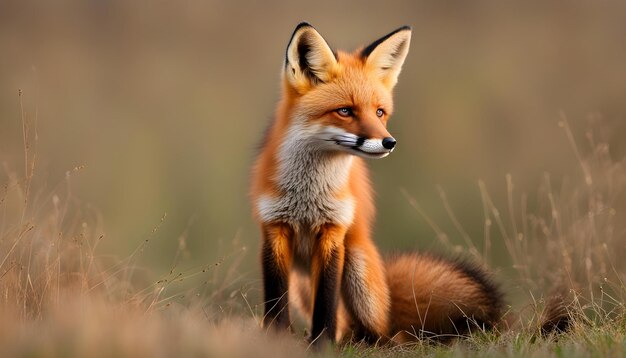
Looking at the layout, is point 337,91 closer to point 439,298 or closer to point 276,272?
point 276,272

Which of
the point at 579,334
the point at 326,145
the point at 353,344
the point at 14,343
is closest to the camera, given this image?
the point at 14,343

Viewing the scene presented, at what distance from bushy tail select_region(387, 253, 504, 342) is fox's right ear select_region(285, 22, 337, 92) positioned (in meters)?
1.25

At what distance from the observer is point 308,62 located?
13.4ft

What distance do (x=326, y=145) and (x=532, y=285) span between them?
2.26 metres

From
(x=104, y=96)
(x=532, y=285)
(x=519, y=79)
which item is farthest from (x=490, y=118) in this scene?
(x=104, y=96)

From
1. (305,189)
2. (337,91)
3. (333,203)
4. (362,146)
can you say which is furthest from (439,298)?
(337,91)

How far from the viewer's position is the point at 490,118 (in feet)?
28.3

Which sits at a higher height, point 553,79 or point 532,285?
point 553,79

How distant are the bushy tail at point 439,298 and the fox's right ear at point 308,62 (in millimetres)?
1251

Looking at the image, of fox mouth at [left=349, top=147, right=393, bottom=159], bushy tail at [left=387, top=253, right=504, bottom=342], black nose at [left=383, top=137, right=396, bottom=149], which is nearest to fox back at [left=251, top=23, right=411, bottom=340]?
fox mouth at [left=349, top=147, right=393, bottom=159]

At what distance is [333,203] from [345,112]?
0.47 metres

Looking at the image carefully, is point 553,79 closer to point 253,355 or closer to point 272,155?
point 272,155

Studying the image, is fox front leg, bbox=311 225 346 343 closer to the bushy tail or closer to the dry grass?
the dry grass

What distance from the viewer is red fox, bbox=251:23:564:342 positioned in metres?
3.98
